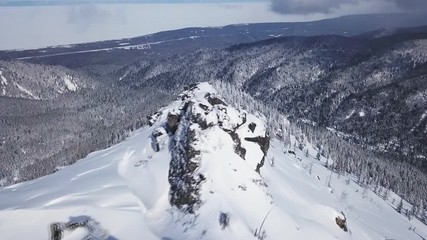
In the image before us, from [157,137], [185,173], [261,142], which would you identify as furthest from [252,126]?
[185,173]

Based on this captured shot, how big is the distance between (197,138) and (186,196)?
11.7 meters

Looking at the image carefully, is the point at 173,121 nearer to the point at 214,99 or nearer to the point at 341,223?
the point at 214,99

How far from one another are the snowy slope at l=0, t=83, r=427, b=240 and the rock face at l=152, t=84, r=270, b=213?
0.18 m

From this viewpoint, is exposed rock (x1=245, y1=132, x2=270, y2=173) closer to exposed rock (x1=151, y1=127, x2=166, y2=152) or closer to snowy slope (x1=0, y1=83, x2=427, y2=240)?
snowy slope (x1=0, y1=83, x2=427, y2=240)

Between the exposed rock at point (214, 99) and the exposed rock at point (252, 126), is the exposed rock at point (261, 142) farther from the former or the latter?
the exposed rock at point (214, 99)

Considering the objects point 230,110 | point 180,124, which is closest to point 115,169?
point 180,124

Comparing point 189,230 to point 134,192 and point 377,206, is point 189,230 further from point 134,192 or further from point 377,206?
point 377,206

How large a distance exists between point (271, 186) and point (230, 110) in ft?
57.2

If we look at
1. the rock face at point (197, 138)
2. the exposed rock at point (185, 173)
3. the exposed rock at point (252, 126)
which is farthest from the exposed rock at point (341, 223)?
the exposed rock at point (185, 173)

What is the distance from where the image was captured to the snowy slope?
191 feet

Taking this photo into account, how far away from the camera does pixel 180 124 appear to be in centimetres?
8781

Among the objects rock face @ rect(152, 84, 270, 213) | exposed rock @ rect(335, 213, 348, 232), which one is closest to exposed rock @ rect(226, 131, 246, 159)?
rock face @ rect(152, 84, 270, 213)

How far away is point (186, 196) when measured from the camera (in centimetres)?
6775

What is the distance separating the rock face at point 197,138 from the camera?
69.4 metres
